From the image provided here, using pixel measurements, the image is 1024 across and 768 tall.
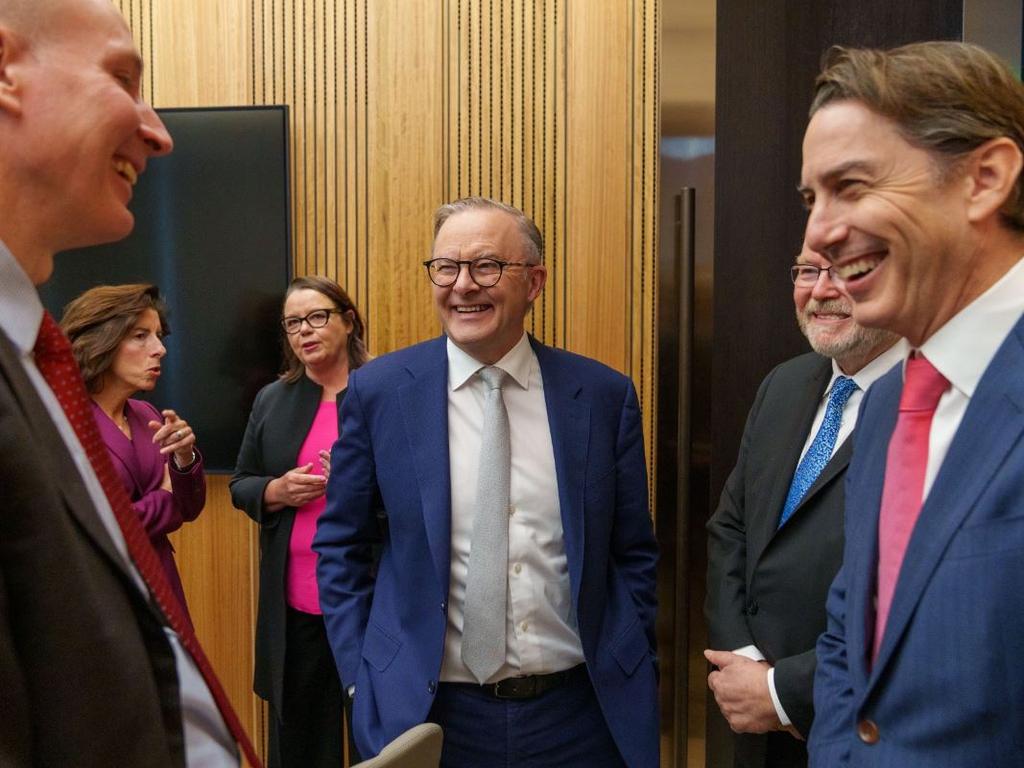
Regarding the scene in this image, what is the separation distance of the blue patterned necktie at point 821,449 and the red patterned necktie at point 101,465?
1.41 meters

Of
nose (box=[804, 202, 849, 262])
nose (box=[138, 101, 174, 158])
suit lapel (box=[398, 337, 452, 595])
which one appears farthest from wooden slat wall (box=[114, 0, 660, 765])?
nose (box=[138, 101, 174, 158])

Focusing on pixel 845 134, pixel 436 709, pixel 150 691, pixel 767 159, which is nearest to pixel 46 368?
pixel 150 691

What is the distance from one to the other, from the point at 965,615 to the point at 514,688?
1283mm

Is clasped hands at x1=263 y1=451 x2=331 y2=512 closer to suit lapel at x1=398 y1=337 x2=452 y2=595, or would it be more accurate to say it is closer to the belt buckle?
suit lapel at x1=398 y1=337 x2=452 y2=595

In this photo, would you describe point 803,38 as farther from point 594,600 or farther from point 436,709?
point 436,709

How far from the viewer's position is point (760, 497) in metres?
2.21

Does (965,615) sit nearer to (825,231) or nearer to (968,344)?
(968,344)

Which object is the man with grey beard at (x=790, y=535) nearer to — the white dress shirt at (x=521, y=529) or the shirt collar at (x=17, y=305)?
the white dress shirt at (x=521, y=529)

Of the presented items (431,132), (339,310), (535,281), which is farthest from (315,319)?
(535,281)

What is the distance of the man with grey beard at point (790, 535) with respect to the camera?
2.01 meters

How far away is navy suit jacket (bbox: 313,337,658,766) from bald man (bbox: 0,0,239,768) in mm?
1115

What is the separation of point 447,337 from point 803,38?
1322 mm

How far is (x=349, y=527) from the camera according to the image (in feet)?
8.09

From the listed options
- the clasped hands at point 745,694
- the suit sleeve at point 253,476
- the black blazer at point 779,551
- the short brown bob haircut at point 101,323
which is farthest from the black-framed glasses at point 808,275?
the short brown bob haircut at point 101,323
